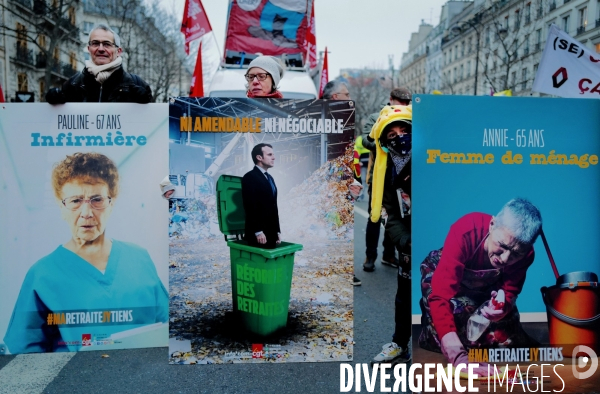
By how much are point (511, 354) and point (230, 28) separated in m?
9.27

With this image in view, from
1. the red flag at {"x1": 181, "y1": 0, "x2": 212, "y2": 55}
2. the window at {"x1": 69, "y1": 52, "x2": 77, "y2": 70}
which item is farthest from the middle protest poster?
the window at {"x1": 69, "y1": 52, "x2": 77, "y2": 70}

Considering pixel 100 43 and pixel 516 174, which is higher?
pixel 100 43

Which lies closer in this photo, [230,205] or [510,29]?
[230,205]

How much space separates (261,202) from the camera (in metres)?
3.24

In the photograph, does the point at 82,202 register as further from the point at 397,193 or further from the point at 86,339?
the point at 397,193

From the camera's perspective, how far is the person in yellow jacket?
10.6ft

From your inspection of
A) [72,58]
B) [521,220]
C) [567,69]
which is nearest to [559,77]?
[567,69]

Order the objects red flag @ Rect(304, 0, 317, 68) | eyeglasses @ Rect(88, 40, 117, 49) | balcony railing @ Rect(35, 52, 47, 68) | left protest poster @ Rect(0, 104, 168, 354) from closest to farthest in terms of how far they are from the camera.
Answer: left protest poster @ Rect(0, 104, 168, 354) < eyeglasses @ Rect(88, 40, 117, 49) < red flag @ Rect(304, 0, 317, 68) < balcony railing @ Rect(35, 52, 47, 68)

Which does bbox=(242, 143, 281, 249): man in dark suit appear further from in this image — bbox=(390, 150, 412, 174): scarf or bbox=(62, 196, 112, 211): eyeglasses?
bbox=(62, 196, 112, 211): eyeglasses

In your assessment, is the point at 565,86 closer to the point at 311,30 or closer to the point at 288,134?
the point at 288,134

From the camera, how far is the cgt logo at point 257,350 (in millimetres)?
3340

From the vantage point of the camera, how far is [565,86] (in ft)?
11.5

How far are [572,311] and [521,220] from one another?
61 centimetres

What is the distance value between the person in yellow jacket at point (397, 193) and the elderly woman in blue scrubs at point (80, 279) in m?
1.76
